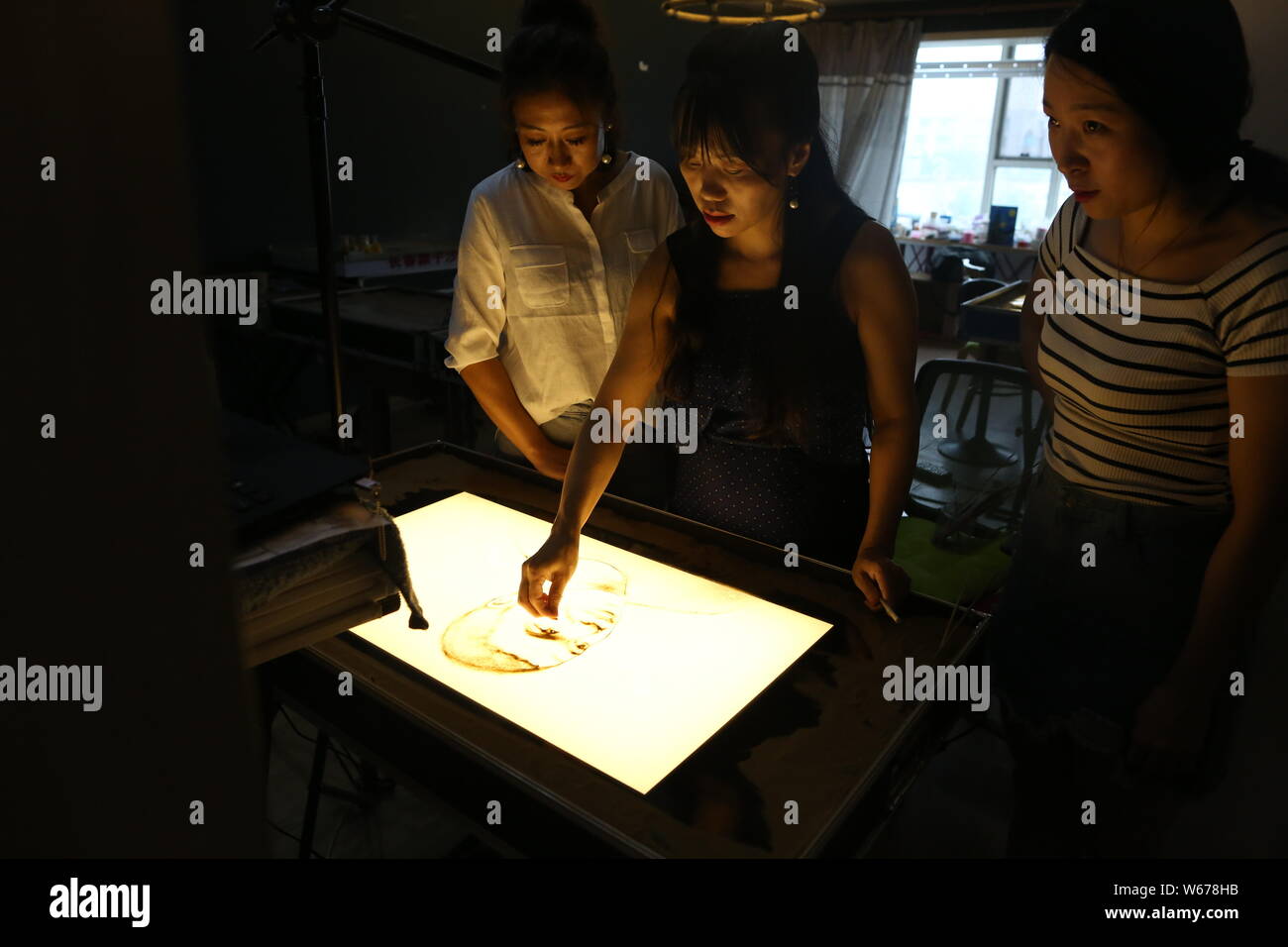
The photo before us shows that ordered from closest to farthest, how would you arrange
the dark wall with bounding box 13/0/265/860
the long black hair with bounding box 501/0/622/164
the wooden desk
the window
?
1. the dark wall with bounding box 13/0/265/860
2. the long black hair with bounding box 501/0/622/164
3. the wooden desk
4. the window

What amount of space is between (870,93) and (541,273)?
688 cm

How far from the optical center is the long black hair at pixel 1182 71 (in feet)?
3.18

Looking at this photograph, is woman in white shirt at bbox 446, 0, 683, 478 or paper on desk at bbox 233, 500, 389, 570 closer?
paper on desk at bbox 233, 500, 389, 570

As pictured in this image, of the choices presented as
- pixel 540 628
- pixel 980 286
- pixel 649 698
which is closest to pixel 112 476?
pixel 649 698

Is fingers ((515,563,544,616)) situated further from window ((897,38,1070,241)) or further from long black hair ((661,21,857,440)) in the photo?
window ((897,38,1070,241))

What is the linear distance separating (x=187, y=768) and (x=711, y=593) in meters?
0.89

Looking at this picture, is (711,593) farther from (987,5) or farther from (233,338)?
(987,5)

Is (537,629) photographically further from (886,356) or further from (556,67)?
(556,67)

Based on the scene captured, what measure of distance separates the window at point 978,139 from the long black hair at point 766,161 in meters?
6.85

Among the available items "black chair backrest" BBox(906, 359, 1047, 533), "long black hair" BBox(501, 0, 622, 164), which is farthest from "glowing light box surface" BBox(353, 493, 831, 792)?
"black chair backrest" BBox(906, 359, 1047, 533)

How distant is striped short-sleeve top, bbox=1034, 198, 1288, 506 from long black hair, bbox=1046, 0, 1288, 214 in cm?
12

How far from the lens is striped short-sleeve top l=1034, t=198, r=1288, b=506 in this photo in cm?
96

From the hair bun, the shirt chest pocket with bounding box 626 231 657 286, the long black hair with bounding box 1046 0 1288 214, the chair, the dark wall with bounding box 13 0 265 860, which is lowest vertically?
the chair

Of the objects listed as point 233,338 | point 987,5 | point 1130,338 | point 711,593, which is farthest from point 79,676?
point 987,5
